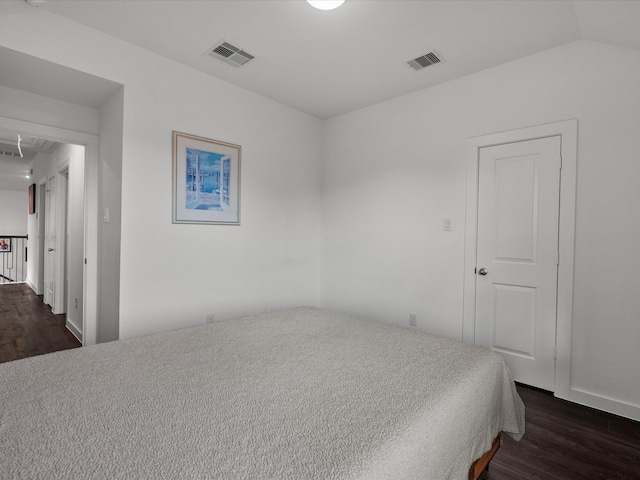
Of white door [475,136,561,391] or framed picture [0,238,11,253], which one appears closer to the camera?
white door [475,136,561,391]

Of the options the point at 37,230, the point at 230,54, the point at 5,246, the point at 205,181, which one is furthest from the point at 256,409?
the point at 5,246

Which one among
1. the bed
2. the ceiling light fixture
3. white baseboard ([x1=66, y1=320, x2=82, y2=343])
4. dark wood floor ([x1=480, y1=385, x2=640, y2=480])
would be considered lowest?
dark wood floor ([x1=480, y1=385, x2=640, y2=480])

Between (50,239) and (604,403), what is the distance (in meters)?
6.74

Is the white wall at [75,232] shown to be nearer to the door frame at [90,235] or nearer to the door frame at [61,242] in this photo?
the door frame at [61,242]

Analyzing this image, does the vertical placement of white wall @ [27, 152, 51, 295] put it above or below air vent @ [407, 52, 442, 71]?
below

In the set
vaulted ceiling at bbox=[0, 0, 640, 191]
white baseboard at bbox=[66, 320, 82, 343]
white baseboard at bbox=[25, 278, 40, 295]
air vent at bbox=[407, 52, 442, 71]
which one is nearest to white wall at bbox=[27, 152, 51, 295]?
white baseboard at bbox=[25, 278, 40, 295]

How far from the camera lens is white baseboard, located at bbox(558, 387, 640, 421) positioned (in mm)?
2195

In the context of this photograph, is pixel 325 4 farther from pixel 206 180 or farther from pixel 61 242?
pixel 61 242

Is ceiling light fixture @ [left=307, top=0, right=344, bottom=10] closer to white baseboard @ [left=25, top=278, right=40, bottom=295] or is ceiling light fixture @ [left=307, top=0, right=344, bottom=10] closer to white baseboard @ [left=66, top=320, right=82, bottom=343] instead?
white baseboard @ [left=66, top=320, right=82, bottom=343]

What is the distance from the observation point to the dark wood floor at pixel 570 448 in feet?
5.58

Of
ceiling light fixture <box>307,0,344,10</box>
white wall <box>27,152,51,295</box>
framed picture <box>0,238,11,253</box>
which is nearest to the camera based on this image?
ceiling light fixture <box>307,0,344,10</box>

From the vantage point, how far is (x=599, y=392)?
2326 mm

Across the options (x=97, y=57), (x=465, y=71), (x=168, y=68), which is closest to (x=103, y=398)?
(x=97, y=57)

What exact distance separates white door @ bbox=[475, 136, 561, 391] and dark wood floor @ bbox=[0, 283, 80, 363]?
13.5 ft
